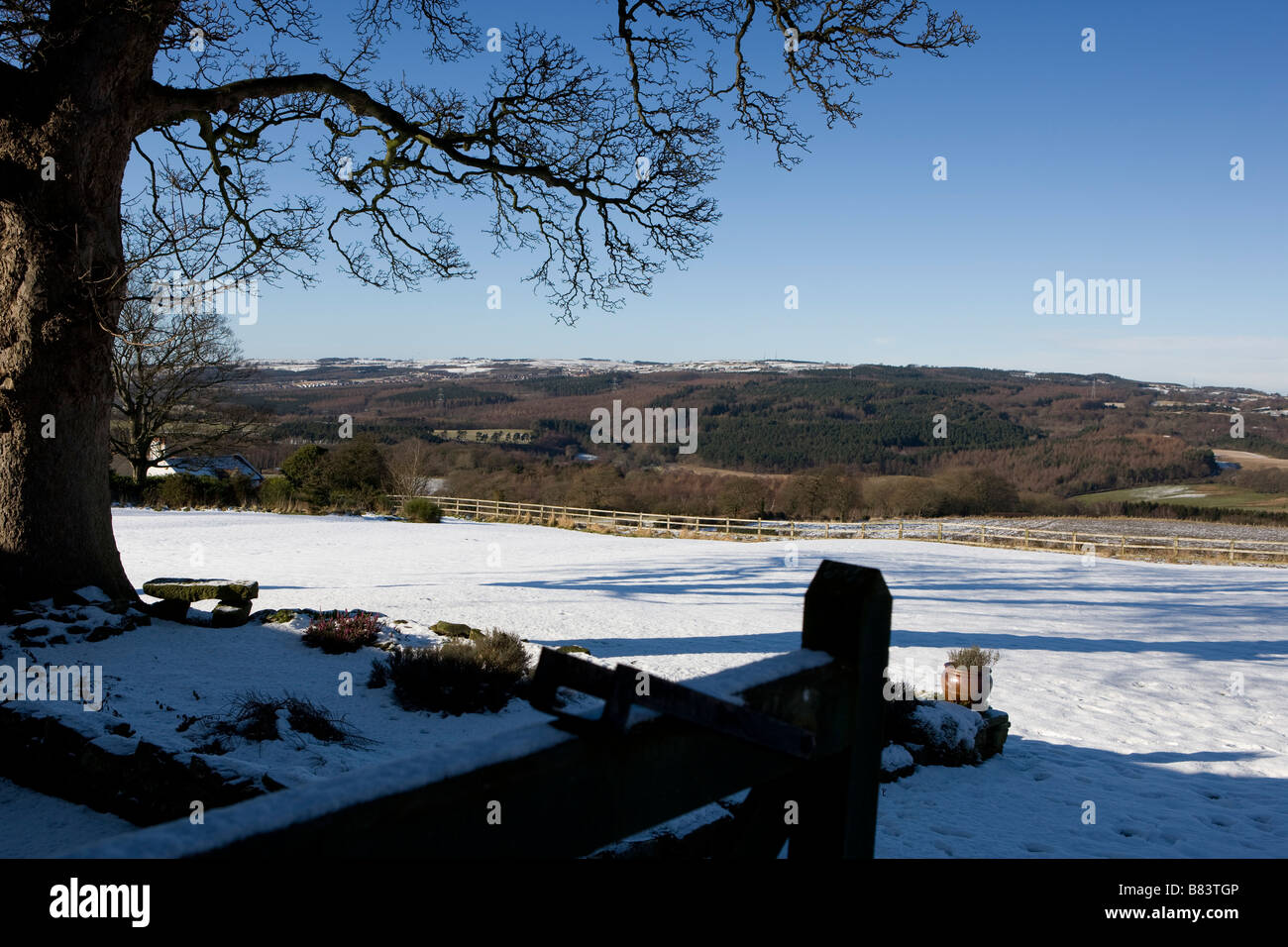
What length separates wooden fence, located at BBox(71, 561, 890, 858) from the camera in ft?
3.47

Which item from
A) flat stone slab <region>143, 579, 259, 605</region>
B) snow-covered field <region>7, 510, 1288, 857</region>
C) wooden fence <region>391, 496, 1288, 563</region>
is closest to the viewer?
snow-covered field <region>7, 510, 1288, 857</region>

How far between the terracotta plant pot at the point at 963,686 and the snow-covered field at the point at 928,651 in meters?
0.48

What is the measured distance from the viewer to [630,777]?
1.38m

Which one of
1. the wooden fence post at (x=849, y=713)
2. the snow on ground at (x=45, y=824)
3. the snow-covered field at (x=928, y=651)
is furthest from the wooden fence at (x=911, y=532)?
the wooden fence post at (x=849, y=713)

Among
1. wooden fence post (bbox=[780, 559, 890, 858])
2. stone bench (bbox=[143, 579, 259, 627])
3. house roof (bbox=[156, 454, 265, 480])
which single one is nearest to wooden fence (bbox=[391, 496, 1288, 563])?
house roof (bbox=[156, 454, 265, 480])

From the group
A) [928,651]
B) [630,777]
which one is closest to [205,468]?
[928,651]

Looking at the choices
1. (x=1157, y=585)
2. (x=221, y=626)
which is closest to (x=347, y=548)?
(x=221, y=626)

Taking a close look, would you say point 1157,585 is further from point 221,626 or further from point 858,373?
A: point 858,373

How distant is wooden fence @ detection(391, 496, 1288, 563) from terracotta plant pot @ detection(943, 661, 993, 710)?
23.1 meters

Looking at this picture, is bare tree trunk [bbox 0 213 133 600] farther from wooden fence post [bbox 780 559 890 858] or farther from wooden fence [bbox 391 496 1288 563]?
wooden fence [bbox 391 496 1288 563]

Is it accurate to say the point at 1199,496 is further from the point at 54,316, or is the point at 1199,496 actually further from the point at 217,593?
the point at 54,316

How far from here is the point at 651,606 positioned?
12977mm

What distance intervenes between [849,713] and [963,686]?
6.31 m

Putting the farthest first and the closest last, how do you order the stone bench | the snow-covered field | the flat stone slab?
the flat stone slab
the stone bench
the snow-covered field
